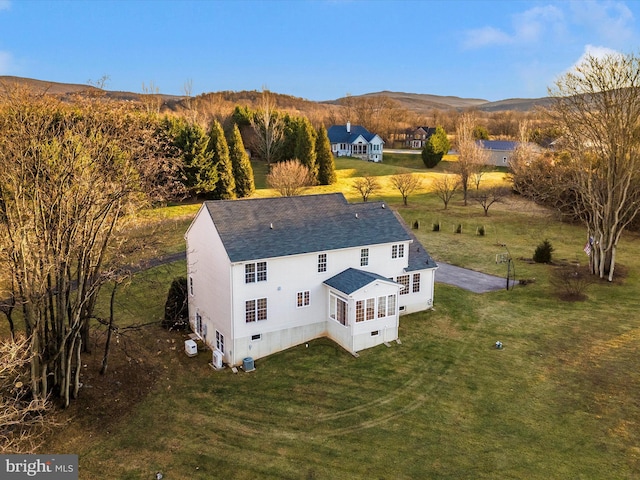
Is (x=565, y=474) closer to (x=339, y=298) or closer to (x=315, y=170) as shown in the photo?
(x=339, y=298)

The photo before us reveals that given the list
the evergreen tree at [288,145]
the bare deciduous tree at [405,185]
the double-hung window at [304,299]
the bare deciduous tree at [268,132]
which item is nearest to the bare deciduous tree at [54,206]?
the double-hung window at [304,299]

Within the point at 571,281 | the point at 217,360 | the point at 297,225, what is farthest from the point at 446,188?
the point at 217,360

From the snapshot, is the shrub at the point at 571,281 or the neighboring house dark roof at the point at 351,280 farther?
the shrub at the point at 571,281

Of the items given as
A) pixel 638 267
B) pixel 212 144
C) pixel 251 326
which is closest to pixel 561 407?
pixel 251 326

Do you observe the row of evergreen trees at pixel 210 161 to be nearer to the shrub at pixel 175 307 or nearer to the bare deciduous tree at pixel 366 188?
the bare deciduous tree at pixel 366 188

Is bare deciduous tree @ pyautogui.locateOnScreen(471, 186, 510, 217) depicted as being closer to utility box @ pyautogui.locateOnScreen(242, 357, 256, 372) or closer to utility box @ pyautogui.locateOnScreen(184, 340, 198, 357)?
utility box @ pyautogui.locateOnScreen(242, 357, 256, 372)

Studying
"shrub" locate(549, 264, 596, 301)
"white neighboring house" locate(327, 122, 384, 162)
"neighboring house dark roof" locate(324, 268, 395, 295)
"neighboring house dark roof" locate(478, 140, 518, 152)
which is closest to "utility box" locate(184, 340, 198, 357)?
"neighboring house dark roof" locate(324, 268, 395, 295)
